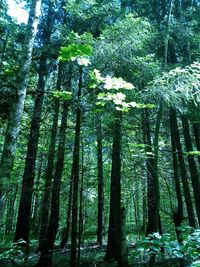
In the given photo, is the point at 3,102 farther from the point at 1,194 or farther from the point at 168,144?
the point at 168,144

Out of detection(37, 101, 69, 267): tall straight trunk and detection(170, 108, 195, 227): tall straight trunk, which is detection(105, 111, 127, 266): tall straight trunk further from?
detection(170, 108, 195, 227): tall straight trunk

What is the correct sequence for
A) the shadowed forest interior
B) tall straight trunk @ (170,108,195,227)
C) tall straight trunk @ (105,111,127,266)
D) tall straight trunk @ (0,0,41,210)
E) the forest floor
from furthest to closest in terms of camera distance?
1. tall straight trunk @ (170,108,195,227)
2. the forest floor
3. tall straight trunk @ (105,111,127,266)
4. the shadowed forest interior
5. tall straight trunk @ (0,0,41,210)

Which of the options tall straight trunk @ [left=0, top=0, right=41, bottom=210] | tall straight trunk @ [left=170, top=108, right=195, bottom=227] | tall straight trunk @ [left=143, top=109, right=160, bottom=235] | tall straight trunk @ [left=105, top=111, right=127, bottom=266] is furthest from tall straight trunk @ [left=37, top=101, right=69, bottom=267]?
tall straight trunk @ [left=170, top=108, right=195, bottom=227]

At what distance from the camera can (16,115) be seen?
511 centimetres

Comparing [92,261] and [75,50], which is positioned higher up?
[75,50]

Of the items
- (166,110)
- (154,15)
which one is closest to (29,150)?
(166,110)

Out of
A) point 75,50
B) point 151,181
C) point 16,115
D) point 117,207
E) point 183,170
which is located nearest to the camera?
point 75,50

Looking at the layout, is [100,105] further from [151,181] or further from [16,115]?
[151,181]

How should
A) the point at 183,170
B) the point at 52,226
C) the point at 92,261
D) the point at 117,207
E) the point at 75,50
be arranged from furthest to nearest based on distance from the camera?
the point at 52,226 → the point at 183,170 → the point at 92,261 → the point at 117,207 → the point at 75,50

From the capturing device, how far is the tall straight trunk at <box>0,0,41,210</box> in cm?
476

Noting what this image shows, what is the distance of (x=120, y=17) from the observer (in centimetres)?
966

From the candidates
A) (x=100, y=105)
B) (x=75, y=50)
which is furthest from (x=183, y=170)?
(x=75, y=50)

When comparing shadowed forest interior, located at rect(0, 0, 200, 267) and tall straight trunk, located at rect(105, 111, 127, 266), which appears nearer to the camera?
shadowed forest interior, located at rect(0, 0, 200, 267)

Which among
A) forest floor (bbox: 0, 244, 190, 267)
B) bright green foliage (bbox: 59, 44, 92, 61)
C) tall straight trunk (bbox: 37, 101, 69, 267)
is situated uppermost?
bright green foliage (bbox: 59, 44, 92, 61)
